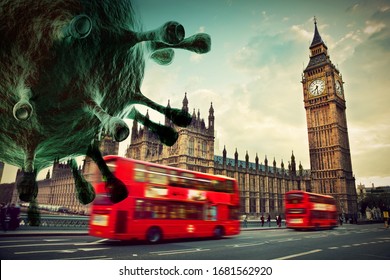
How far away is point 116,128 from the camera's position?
2363mm

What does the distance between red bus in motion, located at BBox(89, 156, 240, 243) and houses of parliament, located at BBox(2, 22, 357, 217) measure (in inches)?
1319

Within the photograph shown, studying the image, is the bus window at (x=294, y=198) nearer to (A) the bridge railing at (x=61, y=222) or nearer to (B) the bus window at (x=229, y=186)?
(B) the bus window at (x=229, y=186)

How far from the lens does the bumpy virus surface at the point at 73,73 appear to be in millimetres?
2693

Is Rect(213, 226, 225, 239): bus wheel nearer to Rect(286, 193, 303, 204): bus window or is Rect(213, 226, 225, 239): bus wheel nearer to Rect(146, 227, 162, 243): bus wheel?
Rect(146, 227, 162, 243): bus wheel

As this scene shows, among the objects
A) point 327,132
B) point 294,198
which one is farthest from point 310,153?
point 294,198

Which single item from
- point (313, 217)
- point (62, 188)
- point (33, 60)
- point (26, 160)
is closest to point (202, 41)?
point (33, 60)

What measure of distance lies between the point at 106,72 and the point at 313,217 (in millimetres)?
22026

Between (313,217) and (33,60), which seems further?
(313,217)

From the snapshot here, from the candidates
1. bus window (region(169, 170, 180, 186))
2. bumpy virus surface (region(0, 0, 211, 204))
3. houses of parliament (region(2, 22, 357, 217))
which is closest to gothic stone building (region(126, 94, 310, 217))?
houses of parliament (region(2, 22, 357, 217))

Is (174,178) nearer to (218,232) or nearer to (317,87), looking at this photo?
(218,232)

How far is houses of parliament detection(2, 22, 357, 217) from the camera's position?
5016 cm

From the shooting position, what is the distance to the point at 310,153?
64125mm

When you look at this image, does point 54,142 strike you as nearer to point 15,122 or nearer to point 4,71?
point 15,122

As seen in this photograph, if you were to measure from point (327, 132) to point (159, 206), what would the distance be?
60416 mm
